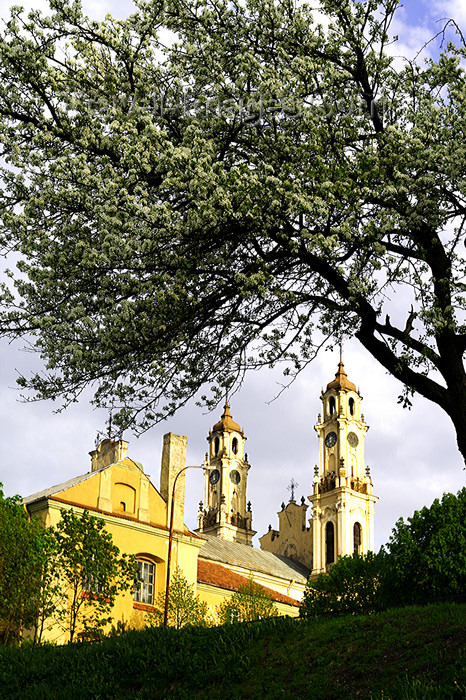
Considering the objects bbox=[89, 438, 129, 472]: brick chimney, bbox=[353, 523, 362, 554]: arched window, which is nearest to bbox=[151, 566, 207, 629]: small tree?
bbox=[89, 438, 129, 472]: brick chimney

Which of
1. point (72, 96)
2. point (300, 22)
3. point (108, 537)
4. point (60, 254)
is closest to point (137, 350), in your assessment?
point (60, 254)

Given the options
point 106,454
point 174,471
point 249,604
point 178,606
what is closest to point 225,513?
point 106,454

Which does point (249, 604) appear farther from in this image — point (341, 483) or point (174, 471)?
point (341, 483)

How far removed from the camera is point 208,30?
16.6m

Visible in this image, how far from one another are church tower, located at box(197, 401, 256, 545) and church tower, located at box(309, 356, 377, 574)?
13.4m

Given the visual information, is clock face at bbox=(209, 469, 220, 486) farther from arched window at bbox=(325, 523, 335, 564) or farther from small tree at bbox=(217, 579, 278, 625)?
small tree at bbox=(217, 579, 278, 625)

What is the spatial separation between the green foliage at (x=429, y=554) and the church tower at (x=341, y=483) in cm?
6131

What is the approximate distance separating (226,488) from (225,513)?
3377 millimetres

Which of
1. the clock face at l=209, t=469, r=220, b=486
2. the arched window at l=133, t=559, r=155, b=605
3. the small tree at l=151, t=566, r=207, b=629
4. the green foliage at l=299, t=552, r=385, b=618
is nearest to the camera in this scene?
the green foliage at l=299, t=552, r=385, b=618

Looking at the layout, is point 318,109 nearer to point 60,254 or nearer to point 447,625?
point 60,254

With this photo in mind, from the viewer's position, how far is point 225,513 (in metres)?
101

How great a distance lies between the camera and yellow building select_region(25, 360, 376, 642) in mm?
37750

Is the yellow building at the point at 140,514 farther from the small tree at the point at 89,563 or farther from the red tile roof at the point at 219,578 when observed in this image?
the small tree at the point at 89,563

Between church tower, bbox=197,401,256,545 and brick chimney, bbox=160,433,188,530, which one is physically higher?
church tower, bbox=197,401,256,545
